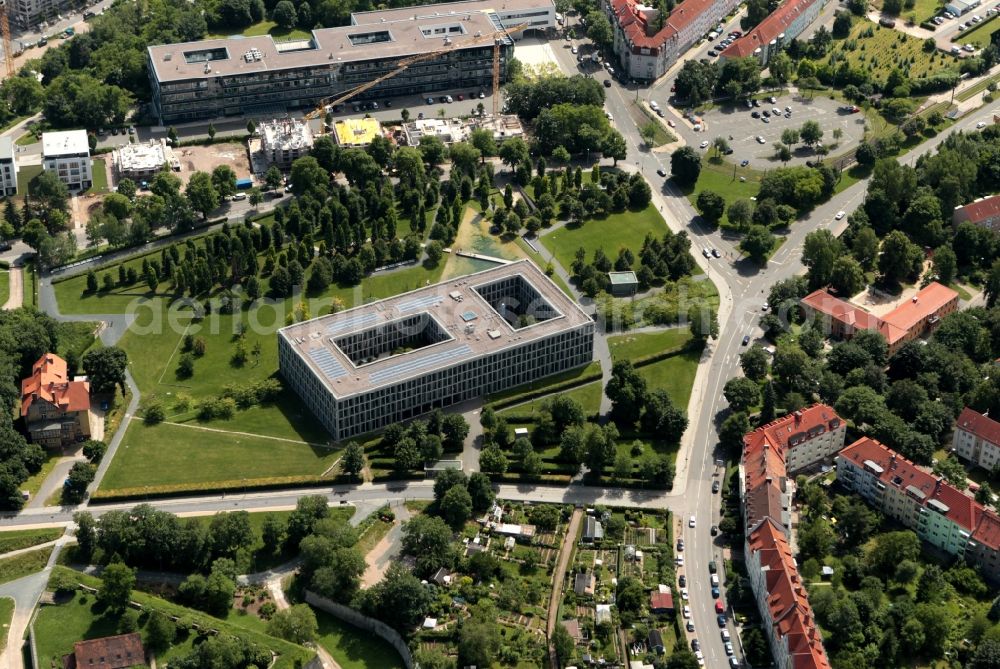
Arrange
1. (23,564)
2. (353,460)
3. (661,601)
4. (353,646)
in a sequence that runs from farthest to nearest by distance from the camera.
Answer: (353,460), (23,564), (661,601), (353,646)

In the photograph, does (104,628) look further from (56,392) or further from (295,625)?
(56,392)

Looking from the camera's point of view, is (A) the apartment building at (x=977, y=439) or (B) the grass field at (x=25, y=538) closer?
(B) the grass field at (x=25, y=538)

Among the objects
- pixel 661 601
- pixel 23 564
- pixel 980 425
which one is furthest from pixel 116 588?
pixel 980 425

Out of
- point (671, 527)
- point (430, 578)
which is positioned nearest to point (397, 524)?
point (430, 578)

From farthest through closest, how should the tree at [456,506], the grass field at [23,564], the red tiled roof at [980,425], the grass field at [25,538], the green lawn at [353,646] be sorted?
the red tiled roof at [980,425] < the tree at [456,506] < the grass field at [25,538] < the grass field at [23,564] < the green lawn at [353,646]

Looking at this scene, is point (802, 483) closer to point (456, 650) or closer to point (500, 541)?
point (500, 541)

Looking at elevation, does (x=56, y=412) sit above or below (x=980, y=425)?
above

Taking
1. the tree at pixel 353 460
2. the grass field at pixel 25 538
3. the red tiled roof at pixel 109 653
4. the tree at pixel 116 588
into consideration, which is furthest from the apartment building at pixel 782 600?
the grass field at pixel 25 538

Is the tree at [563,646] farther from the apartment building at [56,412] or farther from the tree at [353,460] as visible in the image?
the apartment building at [56,412]
